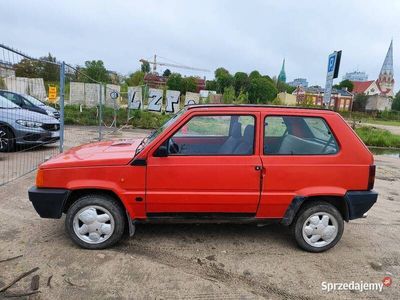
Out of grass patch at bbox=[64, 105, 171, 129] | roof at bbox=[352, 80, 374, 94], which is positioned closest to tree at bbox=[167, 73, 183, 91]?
grass patch at bbox=[64, 105, 171, 129]

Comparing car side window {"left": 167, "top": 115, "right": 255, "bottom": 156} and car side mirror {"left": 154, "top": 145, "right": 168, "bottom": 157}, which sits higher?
car side window {"left": 167, "top": 115, "right": 255, "bottom": 156}

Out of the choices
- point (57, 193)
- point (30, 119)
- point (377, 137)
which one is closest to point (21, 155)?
point (30, 119)

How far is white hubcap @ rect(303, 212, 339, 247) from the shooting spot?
397 centimetres

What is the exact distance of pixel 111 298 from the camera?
299cm

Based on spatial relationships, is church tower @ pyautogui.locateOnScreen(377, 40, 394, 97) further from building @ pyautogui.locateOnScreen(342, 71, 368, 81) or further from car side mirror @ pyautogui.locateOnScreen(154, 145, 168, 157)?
car side mirror @ pyautogui.locateOnScreen(154, 145, 168, 157)

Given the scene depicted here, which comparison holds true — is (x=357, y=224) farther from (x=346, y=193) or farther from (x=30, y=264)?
(x=30, y=264)

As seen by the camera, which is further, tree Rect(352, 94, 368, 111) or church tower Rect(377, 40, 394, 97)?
church tower Rect(377, 40, 394, 97)

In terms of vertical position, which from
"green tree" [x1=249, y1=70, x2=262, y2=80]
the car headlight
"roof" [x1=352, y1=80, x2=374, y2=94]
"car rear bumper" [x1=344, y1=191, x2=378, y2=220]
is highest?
"roof" [x1=352, y1=80, x2=374, y2=94]

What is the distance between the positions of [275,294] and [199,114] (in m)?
2.06

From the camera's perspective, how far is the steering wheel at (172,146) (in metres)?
3.73

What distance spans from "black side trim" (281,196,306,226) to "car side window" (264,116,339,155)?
540 millimetres

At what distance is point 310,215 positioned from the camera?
3949 mm

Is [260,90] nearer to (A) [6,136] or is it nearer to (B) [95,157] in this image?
(A) [6,136]

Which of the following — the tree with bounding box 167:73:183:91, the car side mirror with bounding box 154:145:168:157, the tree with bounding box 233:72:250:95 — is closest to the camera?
the car side mirror with bounding box 154:145:168:157
